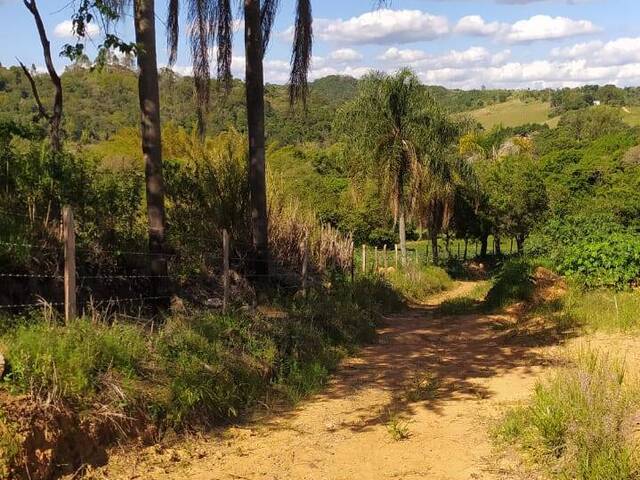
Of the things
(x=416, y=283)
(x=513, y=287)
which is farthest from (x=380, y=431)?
(x=416, y=283)

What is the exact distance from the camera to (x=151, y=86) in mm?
7691

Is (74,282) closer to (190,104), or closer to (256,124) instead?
(256,124)

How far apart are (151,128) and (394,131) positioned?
16.2m

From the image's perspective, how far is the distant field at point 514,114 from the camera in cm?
14675

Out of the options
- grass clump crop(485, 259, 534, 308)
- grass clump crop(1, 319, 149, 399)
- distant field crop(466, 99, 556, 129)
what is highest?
distant field crop(466, 99, 556, 129)

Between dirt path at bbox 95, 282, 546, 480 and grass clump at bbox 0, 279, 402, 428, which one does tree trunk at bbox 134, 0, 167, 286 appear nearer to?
grass clump at bbox 0, 279, 402, 428

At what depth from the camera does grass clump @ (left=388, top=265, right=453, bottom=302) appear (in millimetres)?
19422

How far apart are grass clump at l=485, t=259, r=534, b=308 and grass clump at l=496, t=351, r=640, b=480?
27.4ft

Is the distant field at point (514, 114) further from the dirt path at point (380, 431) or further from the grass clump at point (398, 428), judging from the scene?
the grass clump at point (398, 428)

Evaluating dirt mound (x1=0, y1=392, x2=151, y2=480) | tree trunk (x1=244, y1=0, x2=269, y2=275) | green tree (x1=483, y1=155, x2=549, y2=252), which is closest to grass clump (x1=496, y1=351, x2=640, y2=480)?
dirt mound (x1=0, y1=392, x2=151, y2=480)

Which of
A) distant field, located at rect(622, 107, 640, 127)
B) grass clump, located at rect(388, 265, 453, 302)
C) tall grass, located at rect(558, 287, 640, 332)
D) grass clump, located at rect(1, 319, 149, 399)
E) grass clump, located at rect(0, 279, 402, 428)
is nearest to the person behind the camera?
grass clump, located at rect(1, 319, 149, 399)

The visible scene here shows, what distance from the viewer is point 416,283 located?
67.7 feet

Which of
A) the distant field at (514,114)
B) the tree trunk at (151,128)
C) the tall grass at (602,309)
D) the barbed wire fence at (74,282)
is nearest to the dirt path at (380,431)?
the tall grass at (602,309)

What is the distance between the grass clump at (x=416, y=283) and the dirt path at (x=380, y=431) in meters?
9.95
